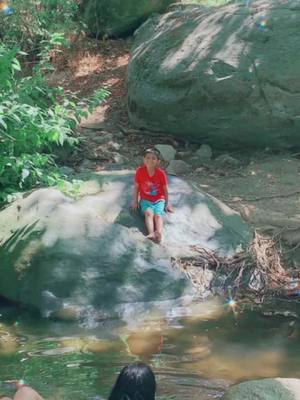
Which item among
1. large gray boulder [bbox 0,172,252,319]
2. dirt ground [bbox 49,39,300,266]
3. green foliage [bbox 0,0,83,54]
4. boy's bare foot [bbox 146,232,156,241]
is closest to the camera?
large gray boulder [bbox 0,172,252,319]

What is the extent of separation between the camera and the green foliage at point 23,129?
6.62 m

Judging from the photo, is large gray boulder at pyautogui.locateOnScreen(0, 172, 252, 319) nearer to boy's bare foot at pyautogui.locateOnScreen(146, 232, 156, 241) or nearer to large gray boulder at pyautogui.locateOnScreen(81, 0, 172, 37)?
boy's bare foot at pyautogui.locateOnScreen(146, 232, 156, 241)

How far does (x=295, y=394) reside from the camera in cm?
421

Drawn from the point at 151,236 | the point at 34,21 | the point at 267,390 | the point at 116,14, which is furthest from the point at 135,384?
the point at 116,14

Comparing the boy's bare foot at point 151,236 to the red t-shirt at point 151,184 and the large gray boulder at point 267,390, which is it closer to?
the red t-shirt at point 151,184

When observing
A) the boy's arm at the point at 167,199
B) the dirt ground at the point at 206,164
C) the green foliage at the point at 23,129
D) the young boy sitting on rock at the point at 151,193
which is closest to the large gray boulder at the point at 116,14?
the dirt ground at the point at 206,164

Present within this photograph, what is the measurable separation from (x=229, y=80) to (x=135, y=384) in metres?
6.75

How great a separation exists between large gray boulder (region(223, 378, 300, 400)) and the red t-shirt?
9.59ft

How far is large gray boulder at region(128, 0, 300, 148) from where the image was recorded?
375 inches

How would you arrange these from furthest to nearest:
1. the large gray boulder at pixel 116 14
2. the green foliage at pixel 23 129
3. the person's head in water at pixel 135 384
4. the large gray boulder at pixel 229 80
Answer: the large gray boulder at pixel 116 14, the large gray boulder at pixel 229 80, the green foliage at pixel 23 129, the person's head in water at pixel 135 384

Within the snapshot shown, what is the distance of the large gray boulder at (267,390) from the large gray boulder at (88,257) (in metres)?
1.93

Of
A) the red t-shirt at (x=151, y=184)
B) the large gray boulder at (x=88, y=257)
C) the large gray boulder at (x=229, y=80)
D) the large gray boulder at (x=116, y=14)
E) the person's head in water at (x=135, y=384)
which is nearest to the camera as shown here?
the person's head in water at (x=135, y=384)

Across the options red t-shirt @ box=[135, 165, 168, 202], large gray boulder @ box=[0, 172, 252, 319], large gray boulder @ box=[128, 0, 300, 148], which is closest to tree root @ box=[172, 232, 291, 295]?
large gray boulder @ box=[0, 172, 252, 319]

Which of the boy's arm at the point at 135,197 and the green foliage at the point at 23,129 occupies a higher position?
the green foliage at the point at 23,129
